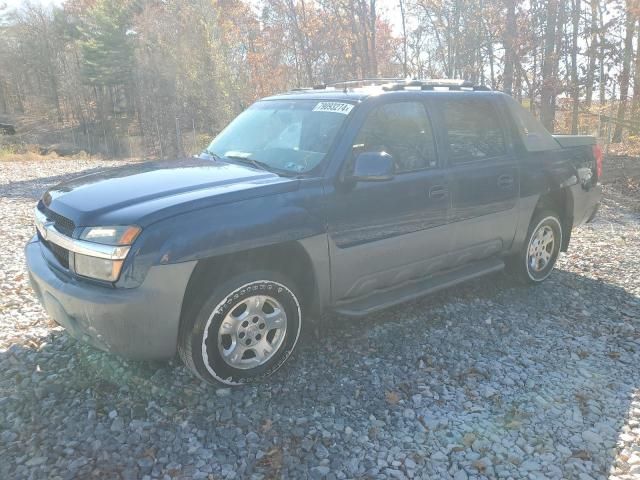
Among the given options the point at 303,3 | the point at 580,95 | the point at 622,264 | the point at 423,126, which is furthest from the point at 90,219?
the point at 303,3

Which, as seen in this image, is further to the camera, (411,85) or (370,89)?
(411,85)

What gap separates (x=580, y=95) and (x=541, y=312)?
14890 millimetres

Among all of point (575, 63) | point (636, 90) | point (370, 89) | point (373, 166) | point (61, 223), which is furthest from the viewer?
point (575, 63)

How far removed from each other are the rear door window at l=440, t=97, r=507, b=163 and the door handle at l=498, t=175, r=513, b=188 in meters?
0.21

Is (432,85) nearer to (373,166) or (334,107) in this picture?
(334,107)

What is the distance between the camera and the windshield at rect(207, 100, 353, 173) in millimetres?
3600

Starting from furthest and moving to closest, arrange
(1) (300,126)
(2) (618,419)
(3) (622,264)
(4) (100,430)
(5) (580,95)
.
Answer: (5) (580,95)
(3) (622,264)
(1) (300,126)
(2) (618,419)
(4) (100,430)

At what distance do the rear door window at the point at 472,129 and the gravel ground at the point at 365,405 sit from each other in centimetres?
140

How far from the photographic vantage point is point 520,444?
2775 millimetres

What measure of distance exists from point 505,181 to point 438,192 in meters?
0.93

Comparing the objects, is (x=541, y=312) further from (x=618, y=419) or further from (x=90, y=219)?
(x=90, y=219)

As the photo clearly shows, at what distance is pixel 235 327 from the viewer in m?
3.12

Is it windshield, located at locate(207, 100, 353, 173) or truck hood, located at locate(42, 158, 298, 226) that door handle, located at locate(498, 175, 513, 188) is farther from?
truck hood, located at locate(42, 158, 298, 226)

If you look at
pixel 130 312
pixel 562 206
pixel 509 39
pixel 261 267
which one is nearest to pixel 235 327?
pixel 261 267
